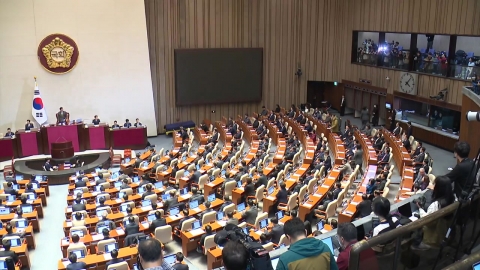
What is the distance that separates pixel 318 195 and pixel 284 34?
49.5 feet

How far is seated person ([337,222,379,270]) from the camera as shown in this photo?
3449 millimetres

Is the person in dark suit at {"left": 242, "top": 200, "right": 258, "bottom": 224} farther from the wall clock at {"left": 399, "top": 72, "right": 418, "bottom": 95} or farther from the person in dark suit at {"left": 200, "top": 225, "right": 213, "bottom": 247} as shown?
the wall clock at {"left": 399, "top": 72, "right": 418, "bottom": 95}

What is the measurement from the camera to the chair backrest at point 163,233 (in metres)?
10.4

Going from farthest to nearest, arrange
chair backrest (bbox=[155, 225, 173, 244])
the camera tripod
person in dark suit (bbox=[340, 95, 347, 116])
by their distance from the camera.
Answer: person in dark suit (bbox=[340, 95, 347, 116]) → chair backrest (bbox=[155, 225, 173, 244]) → the camera tripod

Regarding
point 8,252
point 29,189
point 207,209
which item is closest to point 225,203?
point 207,209

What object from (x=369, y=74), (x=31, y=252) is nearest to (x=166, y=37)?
(x=369, y=74)

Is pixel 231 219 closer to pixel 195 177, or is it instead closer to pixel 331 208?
pixel 331 208

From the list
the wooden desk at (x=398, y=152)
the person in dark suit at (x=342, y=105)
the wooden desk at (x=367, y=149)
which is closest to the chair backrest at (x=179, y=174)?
the wooden desk at (x=367, y=149)

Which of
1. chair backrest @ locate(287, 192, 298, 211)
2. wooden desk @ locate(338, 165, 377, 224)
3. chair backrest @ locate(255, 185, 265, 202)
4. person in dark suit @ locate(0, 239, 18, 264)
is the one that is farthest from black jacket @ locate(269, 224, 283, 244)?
person in dark suit @ locate(0, 239, 18, 264)

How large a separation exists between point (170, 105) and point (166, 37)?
3403 mm

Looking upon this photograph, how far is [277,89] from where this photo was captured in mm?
26406

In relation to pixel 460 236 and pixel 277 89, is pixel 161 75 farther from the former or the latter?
pixel 460 236

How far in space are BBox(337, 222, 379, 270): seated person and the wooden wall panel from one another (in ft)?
57.7

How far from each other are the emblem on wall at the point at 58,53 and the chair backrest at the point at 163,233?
12.8m
